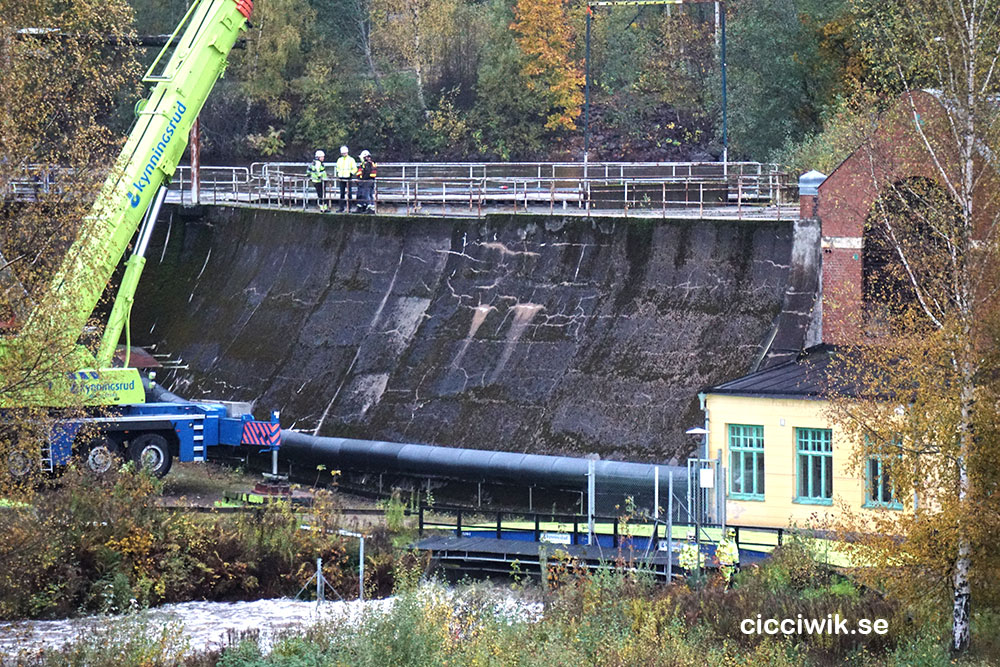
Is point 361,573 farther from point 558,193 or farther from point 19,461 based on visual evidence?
point 558,193

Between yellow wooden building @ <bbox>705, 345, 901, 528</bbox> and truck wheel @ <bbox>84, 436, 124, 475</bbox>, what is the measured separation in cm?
1183

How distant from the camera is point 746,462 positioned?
89.8 feet

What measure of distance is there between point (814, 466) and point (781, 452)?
60 cm

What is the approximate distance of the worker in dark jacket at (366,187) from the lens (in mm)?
41969

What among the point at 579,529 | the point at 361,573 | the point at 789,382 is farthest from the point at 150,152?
the point at 789,382

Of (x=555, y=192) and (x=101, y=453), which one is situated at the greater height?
(x=555, y=192)

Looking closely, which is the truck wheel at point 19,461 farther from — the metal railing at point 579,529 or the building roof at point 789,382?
the building roof at point 789,382

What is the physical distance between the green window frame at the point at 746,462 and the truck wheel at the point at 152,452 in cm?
1156

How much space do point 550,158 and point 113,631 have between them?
52.0 m

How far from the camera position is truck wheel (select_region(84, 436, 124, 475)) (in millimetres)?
A: 30391

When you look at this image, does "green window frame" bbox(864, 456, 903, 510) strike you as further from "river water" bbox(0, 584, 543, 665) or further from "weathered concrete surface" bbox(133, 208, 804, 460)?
"river water" bbox(0, 584, 543, 665)

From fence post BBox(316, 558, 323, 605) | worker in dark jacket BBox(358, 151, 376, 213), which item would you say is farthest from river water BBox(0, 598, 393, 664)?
worker in dark jacket BBox(358, 151, 376, 213)

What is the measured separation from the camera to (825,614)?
2017cm

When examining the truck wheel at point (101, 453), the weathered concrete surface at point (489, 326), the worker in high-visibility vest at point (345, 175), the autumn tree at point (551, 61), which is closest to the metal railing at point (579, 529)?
the weathered concrete surface at point (489, 326)
